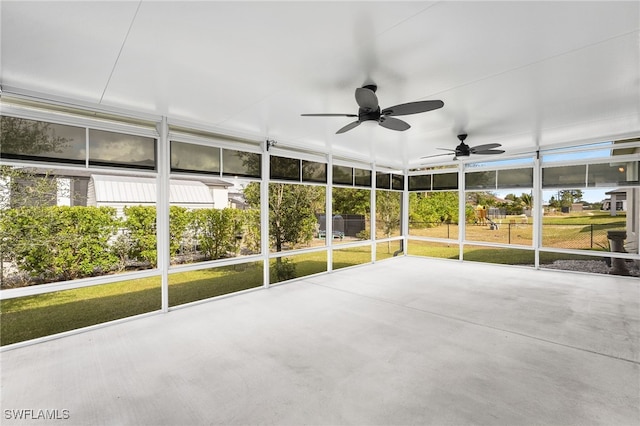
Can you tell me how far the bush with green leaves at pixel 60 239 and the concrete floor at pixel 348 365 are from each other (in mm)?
2739

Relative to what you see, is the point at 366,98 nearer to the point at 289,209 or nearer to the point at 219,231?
the point at 289,209

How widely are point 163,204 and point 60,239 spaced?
276cm

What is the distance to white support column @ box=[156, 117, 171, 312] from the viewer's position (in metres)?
4.22

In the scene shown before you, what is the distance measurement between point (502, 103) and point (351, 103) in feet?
7.01

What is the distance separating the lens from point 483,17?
2.10 meters

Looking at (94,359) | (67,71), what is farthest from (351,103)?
(94,359)

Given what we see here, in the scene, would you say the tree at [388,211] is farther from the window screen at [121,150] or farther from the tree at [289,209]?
the window screen at [121,150]

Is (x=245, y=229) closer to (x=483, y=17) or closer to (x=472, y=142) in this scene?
(x=472, y=142)

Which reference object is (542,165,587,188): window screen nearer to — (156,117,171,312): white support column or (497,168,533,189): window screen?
(497,168,533,189): window screen

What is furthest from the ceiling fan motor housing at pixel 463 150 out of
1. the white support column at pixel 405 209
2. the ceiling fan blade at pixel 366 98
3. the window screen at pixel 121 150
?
the window screen at pixel 121 150

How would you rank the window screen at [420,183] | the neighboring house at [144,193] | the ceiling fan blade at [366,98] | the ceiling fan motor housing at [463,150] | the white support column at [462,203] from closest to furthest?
the ceiling fan blade at [366,98] < the ceiling fan motor housing at [463,150] < the neighboring house at [144,193] < the white support column at [462,203] < the window screen at [420,183]

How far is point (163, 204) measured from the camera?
14.0 ft

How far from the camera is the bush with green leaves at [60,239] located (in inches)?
191

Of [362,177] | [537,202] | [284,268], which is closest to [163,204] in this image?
[284,268]
